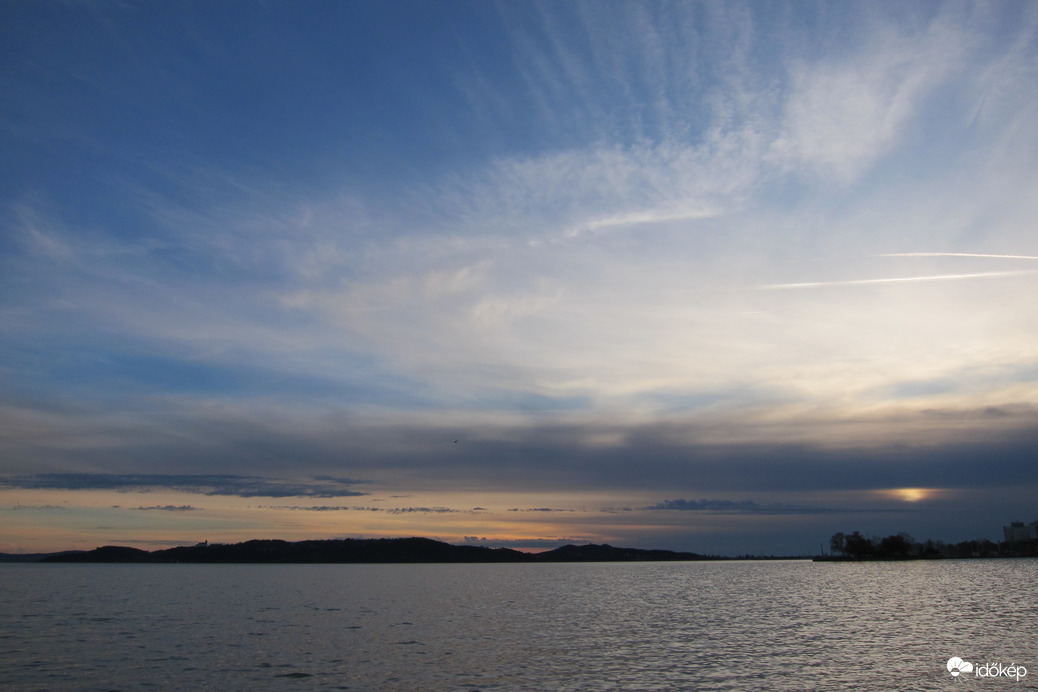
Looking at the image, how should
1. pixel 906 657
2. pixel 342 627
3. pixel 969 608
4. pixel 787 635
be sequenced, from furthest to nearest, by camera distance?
pixel 969 608, pixel 342 627, pixel 787 635, pixel 906 657

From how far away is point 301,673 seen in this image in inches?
1757

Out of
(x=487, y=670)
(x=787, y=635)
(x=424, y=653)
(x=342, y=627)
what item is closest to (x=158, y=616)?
(x=342, y=627)

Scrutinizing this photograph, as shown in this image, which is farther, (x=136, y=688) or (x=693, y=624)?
(x=693, y=624)

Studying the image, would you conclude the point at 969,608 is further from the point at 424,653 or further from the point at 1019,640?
the point at 424,653

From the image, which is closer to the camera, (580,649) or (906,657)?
(906,657)

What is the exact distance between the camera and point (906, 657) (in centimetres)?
5034

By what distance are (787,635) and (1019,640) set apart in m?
19.5

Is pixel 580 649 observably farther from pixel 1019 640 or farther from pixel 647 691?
pixel 1019 640

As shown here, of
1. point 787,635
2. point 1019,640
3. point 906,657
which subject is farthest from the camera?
point 787,635

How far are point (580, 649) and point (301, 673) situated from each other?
887 inches

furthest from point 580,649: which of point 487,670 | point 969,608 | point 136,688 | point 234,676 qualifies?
point 969,608

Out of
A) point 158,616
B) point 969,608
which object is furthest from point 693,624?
point 158,616

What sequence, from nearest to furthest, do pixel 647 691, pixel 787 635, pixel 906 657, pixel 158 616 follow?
pixel 647 691 < pixel 906 657 < pixel 787 635 < pixel 158 616

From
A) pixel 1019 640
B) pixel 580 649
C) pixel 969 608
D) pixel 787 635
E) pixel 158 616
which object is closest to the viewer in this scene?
pixel 580 649
